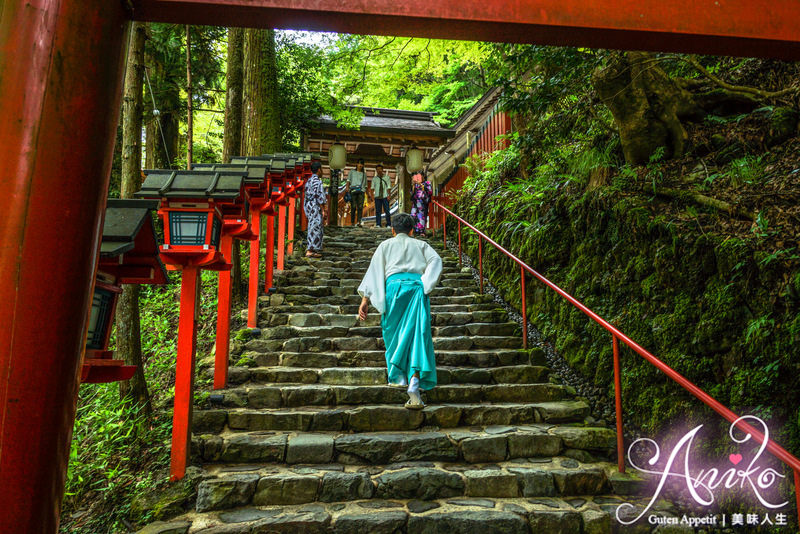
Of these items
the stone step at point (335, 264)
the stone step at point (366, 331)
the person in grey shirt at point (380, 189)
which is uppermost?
the person in grey shirt at point (380, 189)

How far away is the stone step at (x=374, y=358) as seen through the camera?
17.5ft

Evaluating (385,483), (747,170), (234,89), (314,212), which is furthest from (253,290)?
(747,170)

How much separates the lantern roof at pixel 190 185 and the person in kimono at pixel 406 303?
4.94 ft

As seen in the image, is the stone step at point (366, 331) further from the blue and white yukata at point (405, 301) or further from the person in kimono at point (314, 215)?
the person in kimono at point (314, 215)

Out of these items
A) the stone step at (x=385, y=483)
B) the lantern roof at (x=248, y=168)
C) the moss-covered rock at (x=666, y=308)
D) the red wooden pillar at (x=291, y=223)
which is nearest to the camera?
the moss-covered rock at (x=666, y=308)

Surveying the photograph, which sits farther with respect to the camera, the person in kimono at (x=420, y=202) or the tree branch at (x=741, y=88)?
the person in kimono at (x=420, y=202)

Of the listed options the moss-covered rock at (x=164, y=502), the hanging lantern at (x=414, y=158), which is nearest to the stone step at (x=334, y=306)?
the moss-covered rock at (x=164, y=502)

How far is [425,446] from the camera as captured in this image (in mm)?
3918

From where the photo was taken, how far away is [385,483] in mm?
3488

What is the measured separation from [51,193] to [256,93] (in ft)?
27.6

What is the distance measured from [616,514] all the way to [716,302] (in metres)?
1.82

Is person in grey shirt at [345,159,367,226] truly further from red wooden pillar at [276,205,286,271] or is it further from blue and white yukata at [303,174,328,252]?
red wooden pillar at [276,205,286,271]

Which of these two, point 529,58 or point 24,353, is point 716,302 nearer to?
point 529,58

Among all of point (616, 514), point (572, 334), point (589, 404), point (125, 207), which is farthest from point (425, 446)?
point (125, 207)
